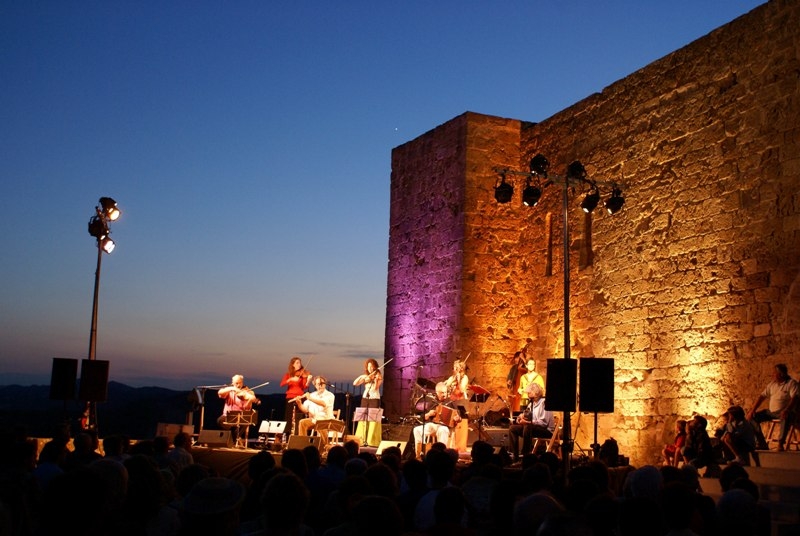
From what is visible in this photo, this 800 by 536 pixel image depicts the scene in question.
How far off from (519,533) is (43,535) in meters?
1.84

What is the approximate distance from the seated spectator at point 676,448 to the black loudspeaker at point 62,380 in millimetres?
6778

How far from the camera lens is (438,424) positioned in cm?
1166

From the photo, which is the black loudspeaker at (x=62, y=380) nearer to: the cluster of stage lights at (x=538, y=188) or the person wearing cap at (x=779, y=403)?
the cluster of stage lights at (x=538, y=188)

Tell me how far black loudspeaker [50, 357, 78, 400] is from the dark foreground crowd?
4824mm

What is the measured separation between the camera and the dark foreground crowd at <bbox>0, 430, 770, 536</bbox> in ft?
8.38

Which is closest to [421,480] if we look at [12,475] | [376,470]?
[376,470]

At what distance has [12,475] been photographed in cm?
371

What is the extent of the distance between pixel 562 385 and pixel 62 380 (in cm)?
552

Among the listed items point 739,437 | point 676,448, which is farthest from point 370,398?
point 739,437

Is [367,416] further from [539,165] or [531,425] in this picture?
[539,165]

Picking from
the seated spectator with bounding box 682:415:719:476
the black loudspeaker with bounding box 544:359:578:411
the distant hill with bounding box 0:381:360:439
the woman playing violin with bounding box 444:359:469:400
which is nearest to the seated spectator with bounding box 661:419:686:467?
the seated spectator with bounding box 682:415:719:476

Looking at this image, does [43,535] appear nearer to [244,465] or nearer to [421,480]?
[421,480]

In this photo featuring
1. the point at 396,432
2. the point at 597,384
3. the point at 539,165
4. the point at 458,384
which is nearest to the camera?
the point at 597,384

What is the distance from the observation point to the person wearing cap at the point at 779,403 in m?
8.80
